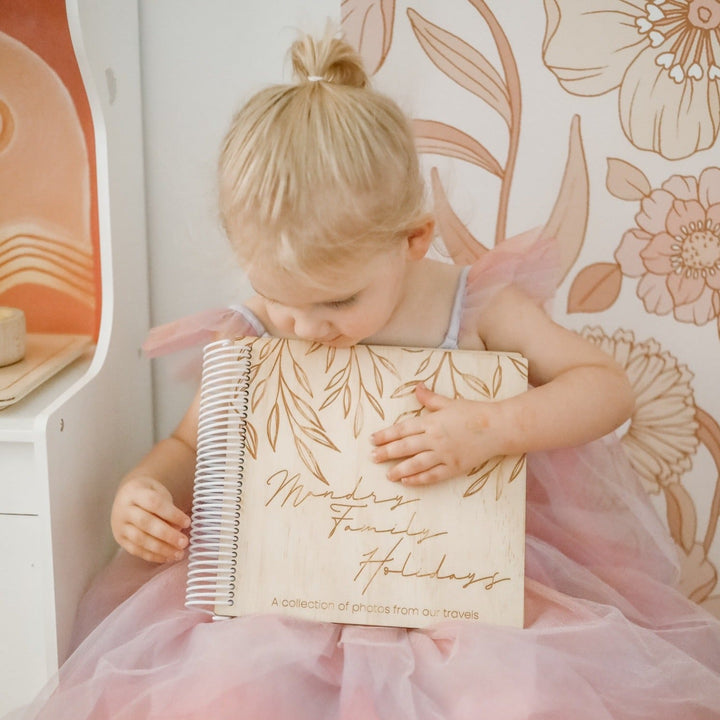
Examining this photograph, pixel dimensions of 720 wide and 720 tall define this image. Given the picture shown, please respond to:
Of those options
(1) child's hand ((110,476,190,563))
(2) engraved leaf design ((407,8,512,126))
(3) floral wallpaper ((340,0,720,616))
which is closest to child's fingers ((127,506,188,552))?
(1) child's hand ((110,476,190,563))

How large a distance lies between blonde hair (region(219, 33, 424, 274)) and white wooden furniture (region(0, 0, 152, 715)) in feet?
0.75

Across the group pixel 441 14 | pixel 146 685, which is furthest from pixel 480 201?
pixel 146 685

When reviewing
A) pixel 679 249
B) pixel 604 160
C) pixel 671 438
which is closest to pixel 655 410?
pixel 671 438

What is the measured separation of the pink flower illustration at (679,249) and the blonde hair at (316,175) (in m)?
0.45

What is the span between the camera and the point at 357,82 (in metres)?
0.82

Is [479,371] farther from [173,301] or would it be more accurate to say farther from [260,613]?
[173,301]

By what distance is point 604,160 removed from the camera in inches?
42.9

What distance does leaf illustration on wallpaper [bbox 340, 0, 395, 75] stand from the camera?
3.43 feet

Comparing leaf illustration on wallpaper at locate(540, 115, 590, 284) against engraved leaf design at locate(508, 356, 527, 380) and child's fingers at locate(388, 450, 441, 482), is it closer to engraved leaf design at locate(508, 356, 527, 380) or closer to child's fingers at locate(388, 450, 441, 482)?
engraved leaf design at locate(508, 356, 527, 380)

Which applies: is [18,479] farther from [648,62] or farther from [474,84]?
[648,62]

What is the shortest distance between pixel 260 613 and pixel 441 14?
74cm

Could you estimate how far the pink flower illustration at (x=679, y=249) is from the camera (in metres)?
1.09

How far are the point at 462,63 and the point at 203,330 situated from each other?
0.47m

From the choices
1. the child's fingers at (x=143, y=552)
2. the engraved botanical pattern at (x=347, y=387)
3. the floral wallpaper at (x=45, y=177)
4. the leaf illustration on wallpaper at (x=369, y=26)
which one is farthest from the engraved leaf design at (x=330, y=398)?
the leaf illustration on wallpaper at (x=369, y=26)
